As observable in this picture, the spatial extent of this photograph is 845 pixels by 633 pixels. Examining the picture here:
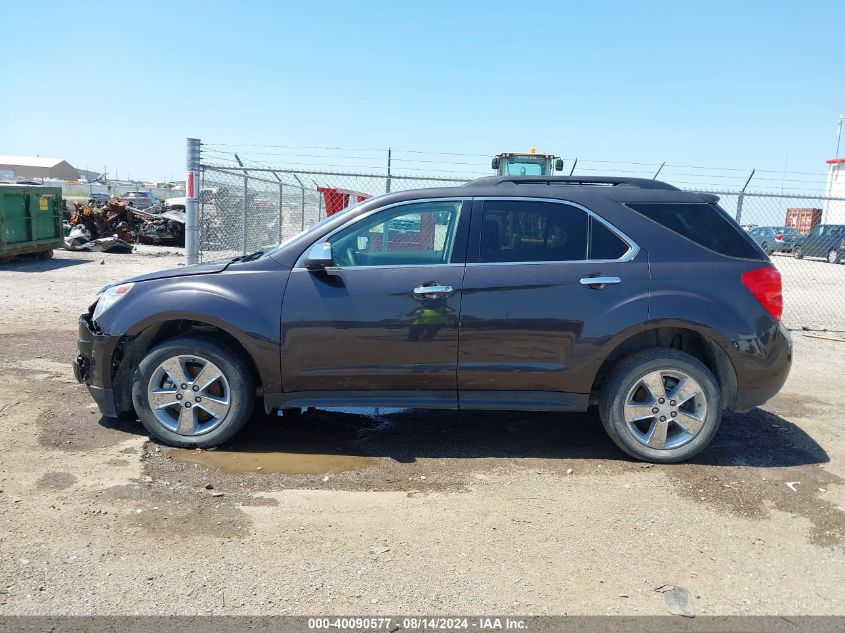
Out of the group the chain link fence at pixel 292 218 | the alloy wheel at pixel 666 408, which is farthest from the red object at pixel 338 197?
the alloy wheel at pixel 666 408

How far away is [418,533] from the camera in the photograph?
361 cm

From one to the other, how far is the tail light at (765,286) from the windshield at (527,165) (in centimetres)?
1096

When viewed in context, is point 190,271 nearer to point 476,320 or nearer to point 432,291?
point 432,291

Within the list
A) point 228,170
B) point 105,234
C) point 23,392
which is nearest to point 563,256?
point 23,392

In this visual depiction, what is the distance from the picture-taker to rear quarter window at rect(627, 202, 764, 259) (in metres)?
4.62

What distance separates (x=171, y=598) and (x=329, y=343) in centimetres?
192

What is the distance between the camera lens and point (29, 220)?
50.5ft

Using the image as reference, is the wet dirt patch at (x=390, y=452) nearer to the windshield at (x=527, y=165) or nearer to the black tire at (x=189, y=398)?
the black tire at (x=189, y=398)

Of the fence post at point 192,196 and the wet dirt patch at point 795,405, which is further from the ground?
the fence post at point 192,196

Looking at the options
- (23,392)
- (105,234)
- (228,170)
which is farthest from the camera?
(105,234)

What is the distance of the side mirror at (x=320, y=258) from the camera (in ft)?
14.6

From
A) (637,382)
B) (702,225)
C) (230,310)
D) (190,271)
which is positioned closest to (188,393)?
(230,310)

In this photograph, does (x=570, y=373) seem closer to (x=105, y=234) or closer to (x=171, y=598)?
(x=171, y=598)

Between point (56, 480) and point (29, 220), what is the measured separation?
13.5 metres
